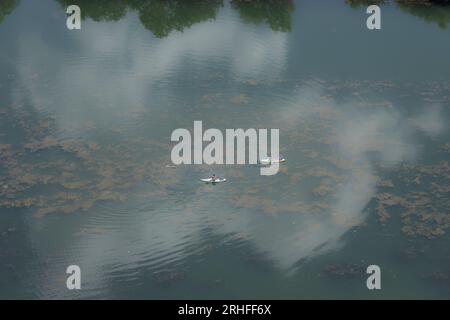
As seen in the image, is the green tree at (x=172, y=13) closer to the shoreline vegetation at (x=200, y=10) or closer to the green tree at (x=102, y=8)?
the shoreline vegetation at (x=200, y=10)

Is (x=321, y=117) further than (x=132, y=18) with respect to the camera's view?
No

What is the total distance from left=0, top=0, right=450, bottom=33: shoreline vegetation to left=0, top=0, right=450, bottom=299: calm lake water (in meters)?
0.10

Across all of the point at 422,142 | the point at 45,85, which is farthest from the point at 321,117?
the point at 45,85

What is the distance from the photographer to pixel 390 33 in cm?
3017

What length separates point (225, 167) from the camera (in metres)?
22.1

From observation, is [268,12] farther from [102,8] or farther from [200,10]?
[102,8]

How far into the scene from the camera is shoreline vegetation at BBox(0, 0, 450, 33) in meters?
30.9

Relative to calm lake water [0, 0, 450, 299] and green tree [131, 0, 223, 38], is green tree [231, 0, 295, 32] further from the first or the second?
green tree [131, 0, 223, 38]

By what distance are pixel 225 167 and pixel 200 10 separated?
12241mm

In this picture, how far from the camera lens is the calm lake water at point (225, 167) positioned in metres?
18.6

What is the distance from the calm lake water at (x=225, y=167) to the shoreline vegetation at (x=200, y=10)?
100 mm

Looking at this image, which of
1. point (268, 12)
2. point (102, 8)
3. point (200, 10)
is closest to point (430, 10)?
point (268, 12)

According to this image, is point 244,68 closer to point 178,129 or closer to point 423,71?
point 178,129

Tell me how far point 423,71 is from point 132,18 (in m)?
13.3
